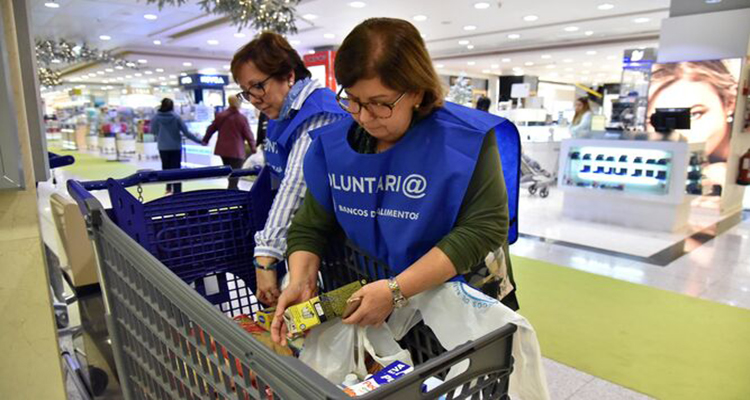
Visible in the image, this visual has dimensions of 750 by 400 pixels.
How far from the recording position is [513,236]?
47.9 inches

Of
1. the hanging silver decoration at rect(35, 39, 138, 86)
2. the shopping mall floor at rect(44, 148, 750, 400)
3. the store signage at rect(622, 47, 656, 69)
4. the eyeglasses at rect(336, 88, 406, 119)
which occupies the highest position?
the hanging silver decoration at rect(35, 39, 138, 86)

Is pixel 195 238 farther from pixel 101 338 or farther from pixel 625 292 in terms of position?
pixel 625 292

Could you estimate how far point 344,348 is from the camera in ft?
3.22

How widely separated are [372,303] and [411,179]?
25cm

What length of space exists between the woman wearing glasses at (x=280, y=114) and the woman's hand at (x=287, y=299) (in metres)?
0.17

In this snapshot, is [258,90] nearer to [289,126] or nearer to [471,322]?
[289,126]

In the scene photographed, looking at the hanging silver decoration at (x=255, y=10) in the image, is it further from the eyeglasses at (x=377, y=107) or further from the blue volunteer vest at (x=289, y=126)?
the eyeglasses at (x=377, y=107)

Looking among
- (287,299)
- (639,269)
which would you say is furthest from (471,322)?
(639,269)

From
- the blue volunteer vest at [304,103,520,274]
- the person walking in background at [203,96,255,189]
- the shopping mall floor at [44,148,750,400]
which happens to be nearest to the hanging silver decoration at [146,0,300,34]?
the person walking in background at [203,96,255,189]

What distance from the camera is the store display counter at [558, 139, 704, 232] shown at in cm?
518

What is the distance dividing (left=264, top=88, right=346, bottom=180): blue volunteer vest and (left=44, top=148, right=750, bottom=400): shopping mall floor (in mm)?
1582

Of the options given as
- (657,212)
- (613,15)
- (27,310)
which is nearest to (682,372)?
(27,310)

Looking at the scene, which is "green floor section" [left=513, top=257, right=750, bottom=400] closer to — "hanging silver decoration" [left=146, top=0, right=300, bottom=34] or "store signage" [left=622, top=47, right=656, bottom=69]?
"hanging silver decoration" [left=146, top=0, right=300, bottom=34]

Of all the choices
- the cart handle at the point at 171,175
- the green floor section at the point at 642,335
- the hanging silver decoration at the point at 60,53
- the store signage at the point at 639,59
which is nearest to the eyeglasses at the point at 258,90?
the cart handle at the point at 171,175
